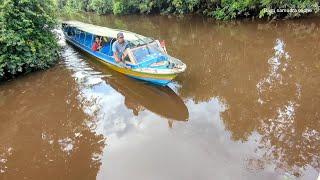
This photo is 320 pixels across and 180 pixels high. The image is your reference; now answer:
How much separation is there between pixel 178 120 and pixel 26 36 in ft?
25.7

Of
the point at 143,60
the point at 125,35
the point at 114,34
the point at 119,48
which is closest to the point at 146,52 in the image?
the point at 143,60

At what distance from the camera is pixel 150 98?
39.4 ft

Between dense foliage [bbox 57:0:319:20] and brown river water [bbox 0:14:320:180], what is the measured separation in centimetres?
463

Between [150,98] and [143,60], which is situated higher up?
[143,60]

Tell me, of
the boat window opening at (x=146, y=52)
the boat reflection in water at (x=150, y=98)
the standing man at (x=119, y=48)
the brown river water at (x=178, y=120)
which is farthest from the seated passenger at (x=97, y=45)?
the boat window opening at (x=146, y=52)

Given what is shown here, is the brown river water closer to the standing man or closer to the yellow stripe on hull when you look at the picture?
the yellow stripe on hull

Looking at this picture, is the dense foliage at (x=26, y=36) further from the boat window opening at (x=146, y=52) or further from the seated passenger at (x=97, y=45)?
the boat window opening at (x=146, y=52)

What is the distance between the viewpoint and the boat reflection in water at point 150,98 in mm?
10938

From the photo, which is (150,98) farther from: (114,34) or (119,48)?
(114,34)

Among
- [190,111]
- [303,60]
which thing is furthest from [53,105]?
[303,60]

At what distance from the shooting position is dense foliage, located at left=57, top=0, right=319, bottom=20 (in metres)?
20.2

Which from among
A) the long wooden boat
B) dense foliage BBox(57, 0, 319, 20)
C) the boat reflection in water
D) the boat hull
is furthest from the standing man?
dense foliage BBox(57, 0, 319, 20)

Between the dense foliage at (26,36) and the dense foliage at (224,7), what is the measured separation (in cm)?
204

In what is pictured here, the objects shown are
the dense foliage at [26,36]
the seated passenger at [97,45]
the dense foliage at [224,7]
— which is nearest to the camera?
the dense foliage at [26,36]
